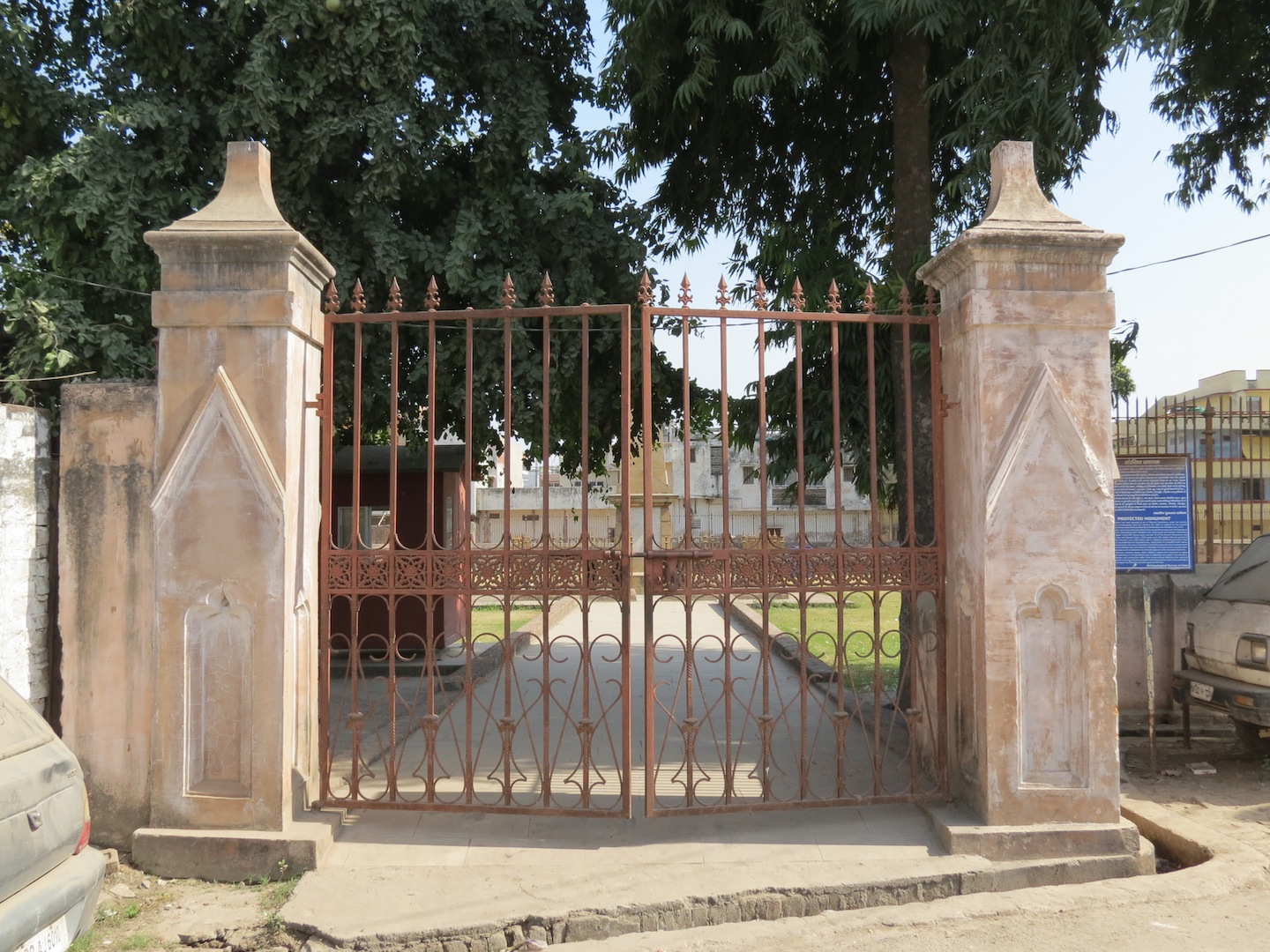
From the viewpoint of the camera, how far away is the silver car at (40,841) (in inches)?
112

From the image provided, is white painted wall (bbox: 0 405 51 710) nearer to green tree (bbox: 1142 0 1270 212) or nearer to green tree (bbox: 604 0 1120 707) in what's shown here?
green tree (bbox: 604 0 1120 707)

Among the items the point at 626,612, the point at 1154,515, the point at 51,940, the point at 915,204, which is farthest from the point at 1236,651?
the point at 51,940

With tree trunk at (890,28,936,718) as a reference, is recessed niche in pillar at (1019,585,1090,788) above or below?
below

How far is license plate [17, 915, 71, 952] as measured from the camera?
2.85 meters

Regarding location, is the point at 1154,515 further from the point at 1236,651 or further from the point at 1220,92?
the point at 1220,92

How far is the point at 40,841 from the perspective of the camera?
9.87ft

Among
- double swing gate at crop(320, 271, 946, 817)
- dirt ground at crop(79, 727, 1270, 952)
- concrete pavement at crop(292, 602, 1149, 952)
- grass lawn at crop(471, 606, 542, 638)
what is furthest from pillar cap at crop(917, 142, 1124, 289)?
grass lawn at crop(471, 606, 542, 638)

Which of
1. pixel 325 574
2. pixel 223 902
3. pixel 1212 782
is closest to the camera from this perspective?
pixel 223 902

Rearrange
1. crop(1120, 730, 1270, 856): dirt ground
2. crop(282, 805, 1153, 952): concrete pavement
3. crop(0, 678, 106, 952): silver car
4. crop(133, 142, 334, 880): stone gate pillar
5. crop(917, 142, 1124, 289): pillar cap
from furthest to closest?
crop(1120, 730, 1270, 856): dirt ground
crop(917, 142, 1124, 289): pillar cap
crop(133, 142, 334, 880): stone gate pillar
crop(282, 805, 1153, 952): concrete pavement
crop(0, 678, 106, 952): silver car

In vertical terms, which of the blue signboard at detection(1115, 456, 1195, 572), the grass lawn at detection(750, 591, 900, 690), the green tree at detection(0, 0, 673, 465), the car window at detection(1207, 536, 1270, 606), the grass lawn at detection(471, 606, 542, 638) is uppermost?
the green tree at detection(0, 0, 673, 465)

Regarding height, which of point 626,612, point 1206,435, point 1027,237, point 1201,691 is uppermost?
point 1027,237

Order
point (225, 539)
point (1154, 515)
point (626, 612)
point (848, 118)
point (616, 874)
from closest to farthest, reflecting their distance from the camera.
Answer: point (616, 874) → point (225, 539) → point (626, 612) → point (1154, 515) → point (848, 118)

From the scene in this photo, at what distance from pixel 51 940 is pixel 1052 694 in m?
4.41

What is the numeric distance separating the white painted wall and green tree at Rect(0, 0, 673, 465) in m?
3.10
